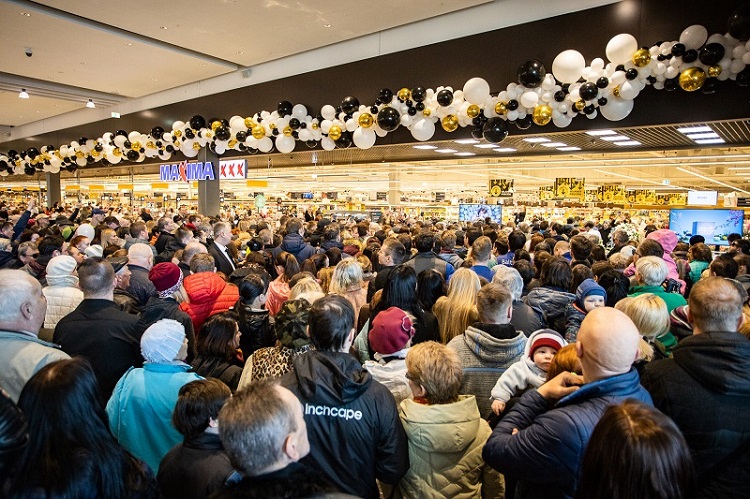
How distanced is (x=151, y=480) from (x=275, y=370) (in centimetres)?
86

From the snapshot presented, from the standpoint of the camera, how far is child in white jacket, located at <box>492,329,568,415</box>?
2.18 m

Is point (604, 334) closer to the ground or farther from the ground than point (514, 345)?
farther from the ground

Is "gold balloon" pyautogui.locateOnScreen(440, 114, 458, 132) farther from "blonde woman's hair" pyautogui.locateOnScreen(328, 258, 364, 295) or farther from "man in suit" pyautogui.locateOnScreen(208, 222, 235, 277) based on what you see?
"blonde woman's hair" pyautogui.locateOnScreen(328, 258, 364, 295)

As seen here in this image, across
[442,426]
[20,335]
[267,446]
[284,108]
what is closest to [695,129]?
[442,426]

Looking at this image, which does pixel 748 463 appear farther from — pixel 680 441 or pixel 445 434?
pixel 445 434

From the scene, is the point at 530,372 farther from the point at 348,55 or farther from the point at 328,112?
the point at 348,55

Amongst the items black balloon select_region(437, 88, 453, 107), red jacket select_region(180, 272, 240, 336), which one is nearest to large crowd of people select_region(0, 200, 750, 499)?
red jacket select_region(180, 272, 240, 336)

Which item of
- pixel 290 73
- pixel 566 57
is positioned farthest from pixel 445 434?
pixel 290 73

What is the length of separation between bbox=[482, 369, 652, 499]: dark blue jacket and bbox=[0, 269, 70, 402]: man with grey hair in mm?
2199

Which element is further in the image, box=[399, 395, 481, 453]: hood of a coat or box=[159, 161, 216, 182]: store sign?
box=[159, 161, 216, 182]: store sign

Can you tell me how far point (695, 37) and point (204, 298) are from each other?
5766 millimetres

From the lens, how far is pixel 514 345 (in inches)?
102

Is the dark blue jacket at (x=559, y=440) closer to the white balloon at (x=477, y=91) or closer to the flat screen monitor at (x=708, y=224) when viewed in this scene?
the white balloon at (x=477, y=91)

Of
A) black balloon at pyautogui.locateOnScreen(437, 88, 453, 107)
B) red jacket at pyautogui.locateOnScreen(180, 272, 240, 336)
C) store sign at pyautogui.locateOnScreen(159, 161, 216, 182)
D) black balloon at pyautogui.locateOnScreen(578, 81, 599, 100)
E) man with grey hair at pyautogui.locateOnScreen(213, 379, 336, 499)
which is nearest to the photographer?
man with grey hair at pyautogui.locateOnScreen(213, 379, 336, 499)
